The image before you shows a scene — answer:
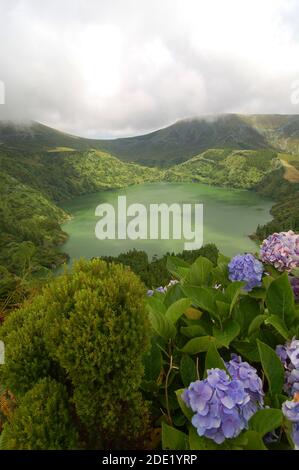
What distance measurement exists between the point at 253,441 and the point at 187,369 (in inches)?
19.1

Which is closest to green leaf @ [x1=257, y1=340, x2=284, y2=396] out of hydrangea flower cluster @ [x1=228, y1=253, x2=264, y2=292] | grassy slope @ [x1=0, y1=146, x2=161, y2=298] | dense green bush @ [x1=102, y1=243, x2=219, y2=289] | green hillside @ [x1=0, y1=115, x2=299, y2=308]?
hydrangea flower cluster @ [x1=228, y1=253, x2=264, y2=292]

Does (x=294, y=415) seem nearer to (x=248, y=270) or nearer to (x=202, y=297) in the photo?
(x=202, y=297)

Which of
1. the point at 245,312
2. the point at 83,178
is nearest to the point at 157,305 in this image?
the point at 245,312

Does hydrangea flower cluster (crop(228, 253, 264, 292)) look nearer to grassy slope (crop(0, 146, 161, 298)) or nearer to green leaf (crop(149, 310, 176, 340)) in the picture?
green leaf (crop(149, 310, 176, 340))

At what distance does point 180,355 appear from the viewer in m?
1.95

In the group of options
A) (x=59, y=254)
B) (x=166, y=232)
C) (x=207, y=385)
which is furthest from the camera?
(x=166, y=232)

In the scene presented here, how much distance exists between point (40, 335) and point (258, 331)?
3.66ft

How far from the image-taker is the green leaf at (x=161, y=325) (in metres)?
1.88

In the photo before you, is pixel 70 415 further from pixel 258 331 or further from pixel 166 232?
pixel 166 232

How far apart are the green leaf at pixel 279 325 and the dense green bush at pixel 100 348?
0.64 meters

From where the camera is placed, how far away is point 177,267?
8.66 ft

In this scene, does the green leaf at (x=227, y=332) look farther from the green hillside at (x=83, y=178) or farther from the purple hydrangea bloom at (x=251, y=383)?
the green hillside at (x=83, y=178)

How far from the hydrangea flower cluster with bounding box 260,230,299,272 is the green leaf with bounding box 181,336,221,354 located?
95 centimetres
